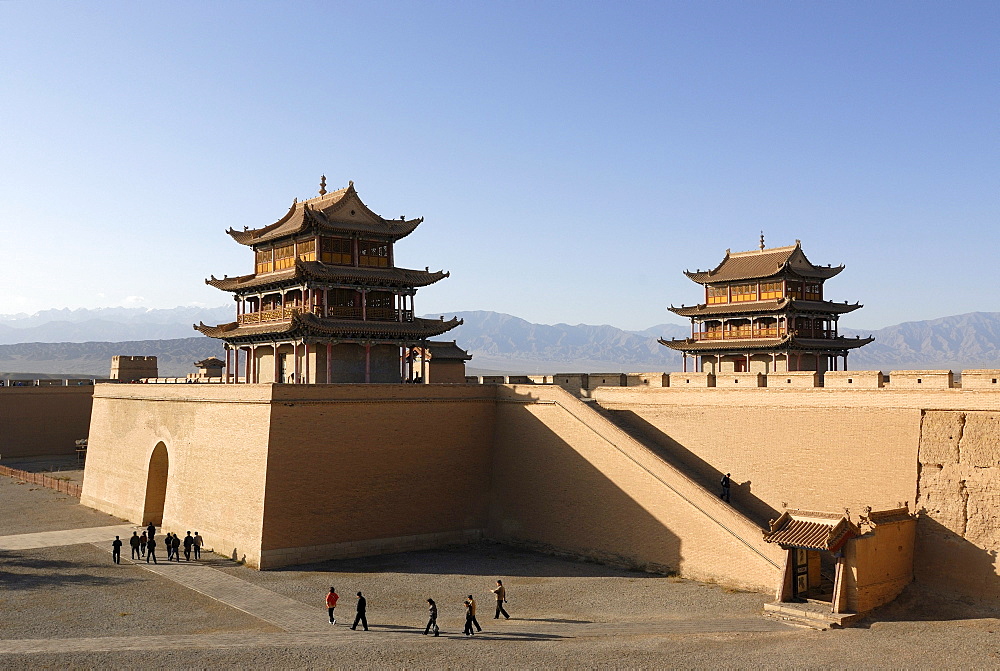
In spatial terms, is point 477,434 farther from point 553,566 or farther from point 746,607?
point 746,607

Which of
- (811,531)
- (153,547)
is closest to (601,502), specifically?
(811,531)

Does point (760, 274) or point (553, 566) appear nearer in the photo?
point (553, 566)

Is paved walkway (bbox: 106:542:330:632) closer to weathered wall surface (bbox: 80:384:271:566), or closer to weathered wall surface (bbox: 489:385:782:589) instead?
weathered wall surface (bbox: 80:384:271:566)

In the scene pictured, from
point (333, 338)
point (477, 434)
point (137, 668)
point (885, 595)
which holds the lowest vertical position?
point (137, 668)

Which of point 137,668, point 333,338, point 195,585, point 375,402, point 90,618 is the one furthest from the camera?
point 333,338

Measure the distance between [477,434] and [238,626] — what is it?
1427 centimetres

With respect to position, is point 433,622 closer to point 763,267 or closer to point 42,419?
point 763,267

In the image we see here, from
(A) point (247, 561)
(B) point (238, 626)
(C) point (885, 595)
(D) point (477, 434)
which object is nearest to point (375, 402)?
(D) point (477, 434)

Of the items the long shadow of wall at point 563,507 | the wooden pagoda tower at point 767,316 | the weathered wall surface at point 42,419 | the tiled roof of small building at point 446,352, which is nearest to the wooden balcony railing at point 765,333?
the wooden pagoda tower at point 767,316

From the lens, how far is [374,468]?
31.0 meters

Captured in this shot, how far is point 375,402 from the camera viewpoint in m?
31.3

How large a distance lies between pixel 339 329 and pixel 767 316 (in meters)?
24.6

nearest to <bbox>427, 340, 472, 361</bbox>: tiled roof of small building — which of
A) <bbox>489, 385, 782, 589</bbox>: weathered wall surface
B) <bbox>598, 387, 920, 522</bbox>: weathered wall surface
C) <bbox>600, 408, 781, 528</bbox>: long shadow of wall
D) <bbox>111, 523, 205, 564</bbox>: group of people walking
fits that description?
<bbox>489, 385, 782, 589</bbox>: weathered wall surface

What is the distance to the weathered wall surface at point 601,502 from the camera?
25.6 m
